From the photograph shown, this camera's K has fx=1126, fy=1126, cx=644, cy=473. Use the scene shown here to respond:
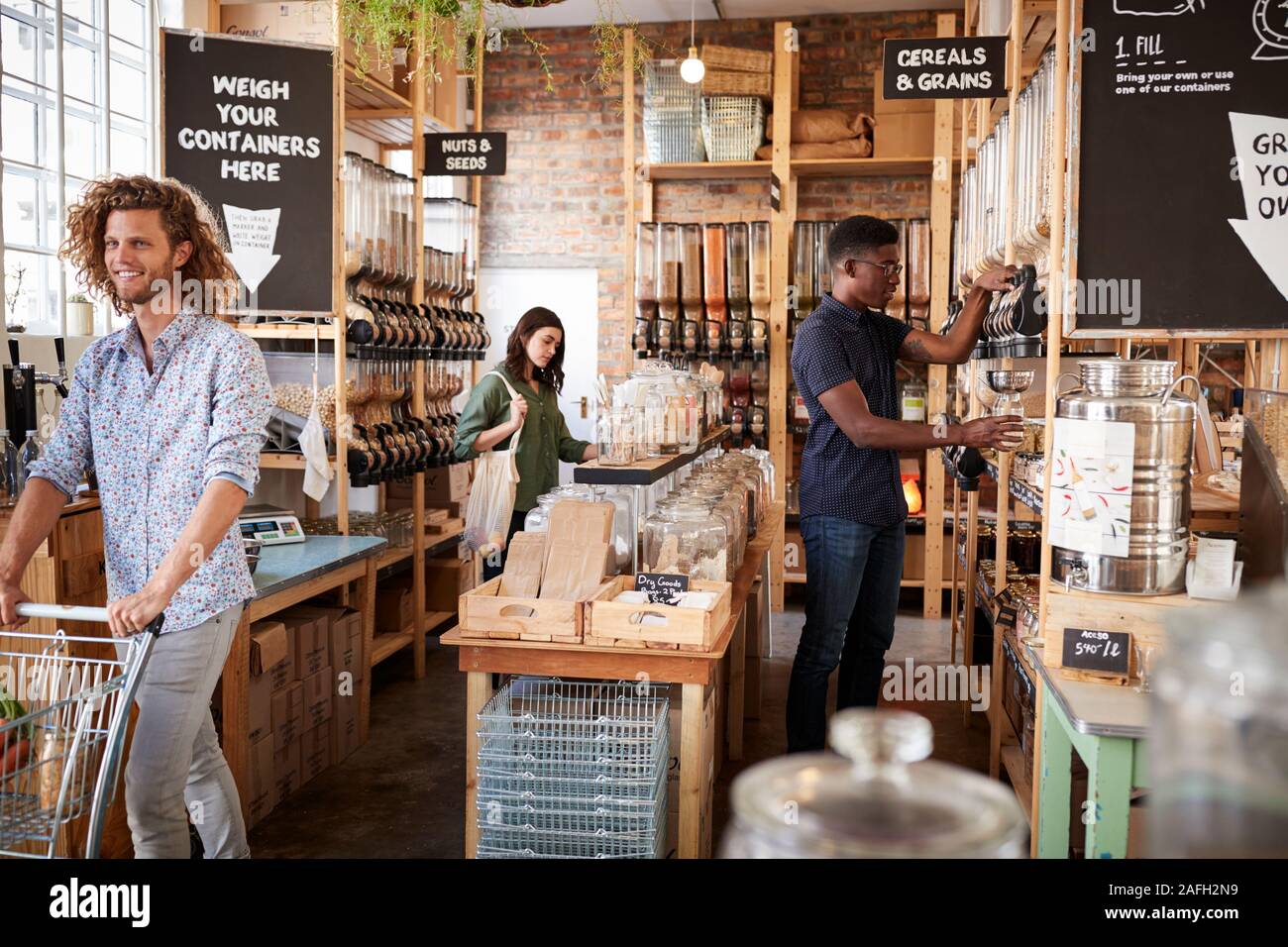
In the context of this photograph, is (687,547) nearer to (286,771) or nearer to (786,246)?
(286,771)

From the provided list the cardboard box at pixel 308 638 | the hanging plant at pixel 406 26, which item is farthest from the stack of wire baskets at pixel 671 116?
the cardboard box at pixel 308 638

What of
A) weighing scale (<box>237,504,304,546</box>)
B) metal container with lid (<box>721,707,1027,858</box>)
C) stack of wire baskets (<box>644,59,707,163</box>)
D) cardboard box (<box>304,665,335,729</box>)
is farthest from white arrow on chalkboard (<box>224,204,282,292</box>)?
metal container with lid (<box>721,707,1027,858</box>)

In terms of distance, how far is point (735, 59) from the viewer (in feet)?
23.0

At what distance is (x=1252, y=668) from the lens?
0.73 meters

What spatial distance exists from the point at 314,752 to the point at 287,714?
302mm

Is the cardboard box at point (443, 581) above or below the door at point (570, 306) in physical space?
below

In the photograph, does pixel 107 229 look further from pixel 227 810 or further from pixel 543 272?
pixel 543 272

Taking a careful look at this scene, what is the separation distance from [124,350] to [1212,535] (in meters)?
2.43

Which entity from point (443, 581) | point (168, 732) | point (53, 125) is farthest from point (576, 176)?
point (168, 732)

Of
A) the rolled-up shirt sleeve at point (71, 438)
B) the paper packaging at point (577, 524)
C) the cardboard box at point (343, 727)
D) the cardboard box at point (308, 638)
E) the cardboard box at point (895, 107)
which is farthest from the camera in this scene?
the cardboard box at point (895, 107)

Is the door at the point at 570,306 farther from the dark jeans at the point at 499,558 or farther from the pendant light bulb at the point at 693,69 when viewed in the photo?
the dark jeans at the point at 499,558

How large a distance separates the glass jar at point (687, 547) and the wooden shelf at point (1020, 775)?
3.67 ft

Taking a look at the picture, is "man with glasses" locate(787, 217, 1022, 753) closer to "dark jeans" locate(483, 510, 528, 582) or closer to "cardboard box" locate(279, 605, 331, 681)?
"dark jeans" locate(483, 510, 528, 582)

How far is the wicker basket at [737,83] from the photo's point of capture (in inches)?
277
